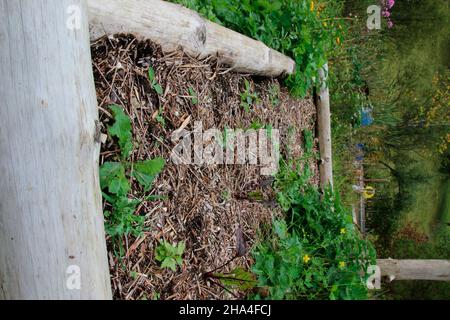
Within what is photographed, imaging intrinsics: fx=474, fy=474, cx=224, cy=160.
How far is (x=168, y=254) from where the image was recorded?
2.21m

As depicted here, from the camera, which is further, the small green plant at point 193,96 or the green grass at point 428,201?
the green grass at point 428,201

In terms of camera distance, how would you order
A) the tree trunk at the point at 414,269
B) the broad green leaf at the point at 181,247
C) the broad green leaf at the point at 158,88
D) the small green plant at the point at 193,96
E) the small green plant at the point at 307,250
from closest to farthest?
the broad green leaf at the point at 181,247 → the broad green leaf at the point at 158,88 → the small green plant at the point at 193,96 → the small green plant at the point at 307,250 → the tree trunk at the point at 414,269

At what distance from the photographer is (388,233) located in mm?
9812

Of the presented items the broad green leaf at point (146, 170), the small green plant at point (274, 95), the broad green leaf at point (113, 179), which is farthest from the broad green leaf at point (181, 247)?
the small green plant at point (274, 95)

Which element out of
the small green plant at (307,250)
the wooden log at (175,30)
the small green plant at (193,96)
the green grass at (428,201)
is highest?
the wooden log at (175,30)

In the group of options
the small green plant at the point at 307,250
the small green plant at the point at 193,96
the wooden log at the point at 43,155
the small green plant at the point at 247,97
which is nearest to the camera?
the wooden log at the point at 43,155

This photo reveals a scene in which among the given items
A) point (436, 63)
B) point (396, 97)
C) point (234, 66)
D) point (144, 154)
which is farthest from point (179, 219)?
point (436, 63)

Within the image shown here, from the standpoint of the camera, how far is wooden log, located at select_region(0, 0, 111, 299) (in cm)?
130

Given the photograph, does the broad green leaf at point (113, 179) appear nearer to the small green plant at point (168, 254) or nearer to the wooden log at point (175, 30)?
the small green plant at point (168, 254)

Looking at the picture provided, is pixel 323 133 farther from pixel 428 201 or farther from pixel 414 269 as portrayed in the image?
pixel 428 201

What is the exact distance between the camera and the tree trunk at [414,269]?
5.60m

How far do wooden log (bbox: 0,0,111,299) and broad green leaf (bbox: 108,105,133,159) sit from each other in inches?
19.4

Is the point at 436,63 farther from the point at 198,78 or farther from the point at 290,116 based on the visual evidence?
the point at 198,78

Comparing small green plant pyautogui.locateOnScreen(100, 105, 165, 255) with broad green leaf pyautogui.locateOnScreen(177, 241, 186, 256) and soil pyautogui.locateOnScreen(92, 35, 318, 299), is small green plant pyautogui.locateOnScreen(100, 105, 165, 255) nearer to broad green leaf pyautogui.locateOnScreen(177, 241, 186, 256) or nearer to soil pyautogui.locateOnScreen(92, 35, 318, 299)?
soil pyautogui.locateOnScreen(92, 35, 318, 299)
